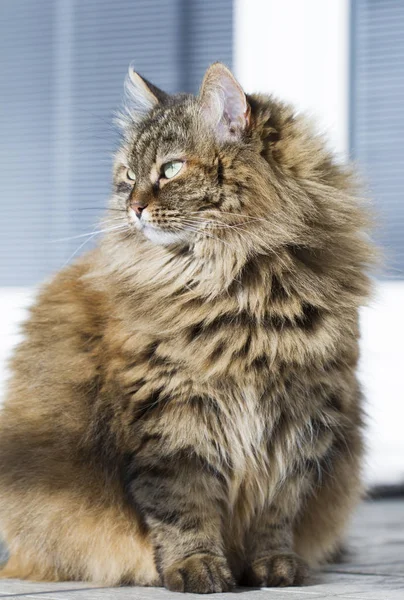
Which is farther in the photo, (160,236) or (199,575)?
(160,236)

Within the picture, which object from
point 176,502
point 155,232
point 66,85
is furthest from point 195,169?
point 66,85

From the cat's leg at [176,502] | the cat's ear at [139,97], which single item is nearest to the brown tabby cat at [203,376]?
→ the cat's leg at [176,502]

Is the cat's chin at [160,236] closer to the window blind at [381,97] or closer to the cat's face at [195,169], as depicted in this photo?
the cat's face at [195,169]

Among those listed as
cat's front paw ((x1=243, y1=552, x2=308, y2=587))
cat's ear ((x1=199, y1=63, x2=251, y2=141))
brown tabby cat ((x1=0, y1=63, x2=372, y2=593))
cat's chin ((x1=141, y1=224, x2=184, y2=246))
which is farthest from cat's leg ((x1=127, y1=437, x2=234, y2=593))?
cat's ear ((x1=199, y1=63, x2=251, y2=141))

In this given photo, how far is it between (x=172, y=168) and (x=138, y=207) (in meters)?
0.12

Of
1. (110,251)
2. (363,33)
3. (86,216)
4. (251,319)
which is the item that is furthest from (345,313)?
(363,33)

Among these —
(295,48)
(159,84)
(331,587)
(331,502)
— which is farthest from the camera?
(295,48)

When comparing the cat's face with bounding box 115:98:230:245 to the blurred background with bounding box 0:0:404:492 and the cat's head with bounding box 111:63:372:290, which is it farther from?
the blurred background with bounding box 0:0:404:492

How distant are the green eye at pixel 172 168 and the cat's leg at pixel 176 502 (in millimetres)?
580

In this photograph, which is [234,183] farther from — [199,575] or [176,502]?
[199,575]

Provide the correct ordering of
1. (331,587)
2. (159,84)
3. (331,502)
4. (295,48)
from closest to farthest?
(331,587)
(331,502)
(159,84)
(295,48)

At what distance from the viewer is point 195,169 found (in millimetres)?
2031

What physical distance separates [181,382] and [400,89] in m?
2.90

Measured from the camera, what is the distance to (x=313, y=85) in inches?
177
